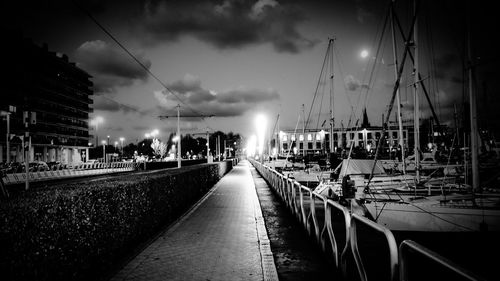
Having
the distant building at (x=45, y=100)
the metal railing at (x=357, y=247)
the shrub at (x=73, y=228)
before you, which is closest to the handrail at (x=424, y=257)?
the metal railing at (x=357, y=247)

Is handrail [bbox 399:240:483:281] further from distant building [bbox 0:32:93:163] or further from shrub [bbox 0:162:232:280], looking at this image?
distant building [bbox 0:32:93:163]

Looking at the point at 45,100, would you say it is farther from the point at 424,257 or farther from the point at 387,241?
the point at 424,257

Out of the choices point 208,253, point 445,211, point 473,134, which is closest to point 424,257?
point 208,253

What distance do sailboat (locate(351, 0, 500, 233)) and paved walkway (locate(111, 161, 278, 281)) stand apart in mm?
3939

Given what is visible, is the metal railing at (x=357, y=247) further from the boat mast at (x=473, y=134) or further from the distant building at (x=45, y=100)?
the distant building at (x=45, y=100)

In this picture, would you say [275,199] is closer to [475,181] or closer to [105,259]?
[475,181]

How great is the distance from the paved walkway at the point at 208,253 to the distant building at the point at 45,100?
60787 mm

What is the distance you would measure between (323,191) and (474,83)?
23.9 feet

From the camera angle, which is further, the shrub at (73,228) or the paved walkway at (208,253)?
the paved walkway at (208,253)

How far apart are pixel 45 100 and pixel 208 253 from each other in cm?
8565

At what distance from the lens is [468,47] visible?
10.9 m

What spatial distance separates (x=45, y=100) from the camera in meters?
75.0

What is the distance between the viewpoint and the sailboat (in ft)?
28.9

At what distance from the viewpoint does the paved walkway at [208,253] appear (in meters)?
4.98
